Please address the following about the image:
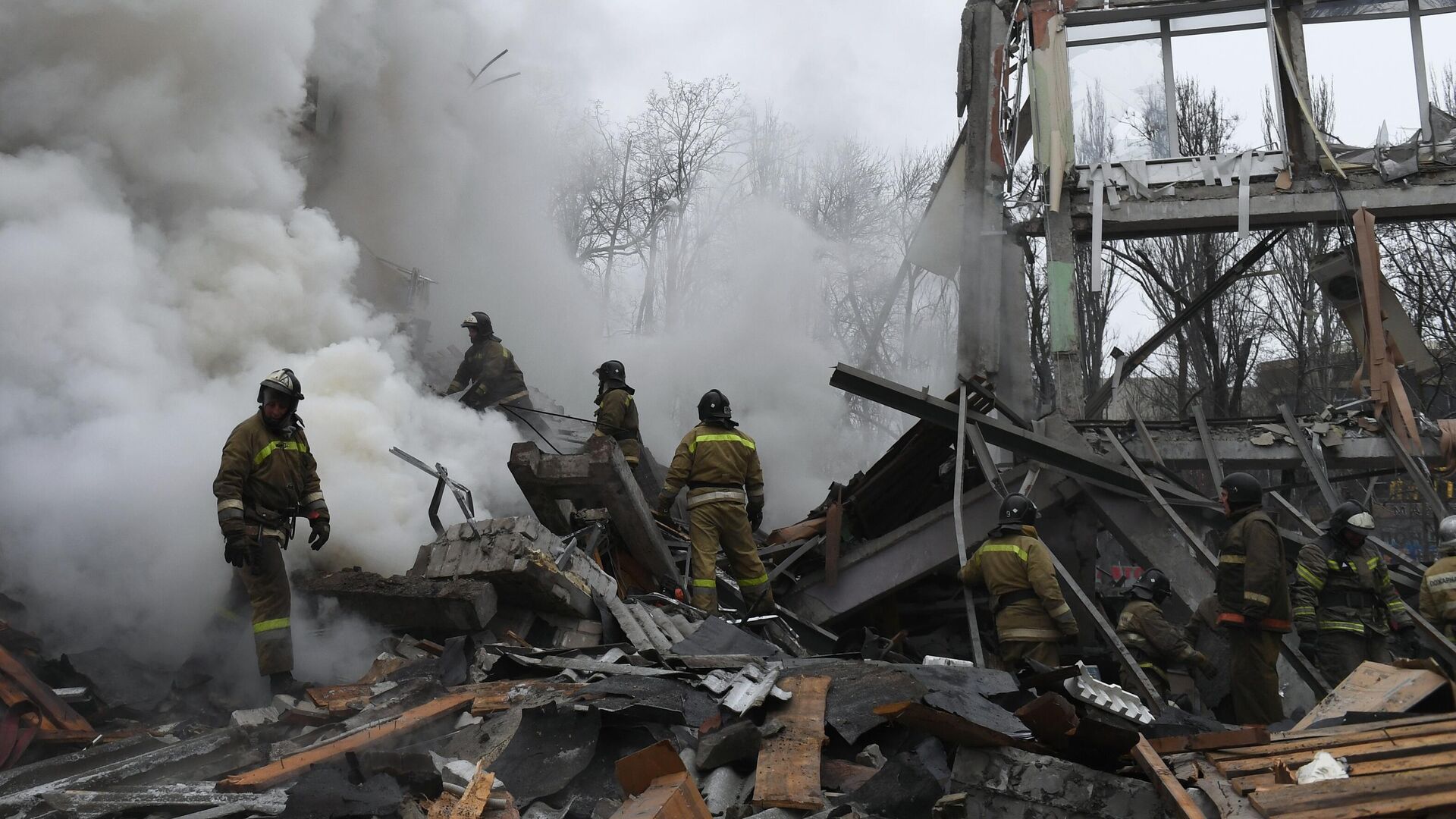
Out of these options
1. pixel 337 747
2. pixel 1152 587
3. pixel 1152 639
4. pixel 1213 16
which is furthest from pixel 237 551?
pixel 1213 16

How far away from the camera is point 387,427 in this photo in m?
8.27

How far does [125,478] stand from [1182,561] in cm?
810

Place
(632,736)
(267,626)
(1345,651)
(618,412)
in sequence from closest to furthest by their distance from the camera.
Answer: (632,736) < (267,626) < (1345,651) < (618,412)

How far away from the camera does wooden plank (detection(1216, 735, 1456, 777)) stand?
3123mm

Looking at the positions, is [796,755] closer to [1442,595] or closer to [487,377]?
[1442,595]

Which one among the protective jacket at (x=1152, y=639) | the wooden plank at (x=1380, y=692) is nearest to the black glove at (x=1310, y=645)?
the protective jacket at (x=1152, y=639)

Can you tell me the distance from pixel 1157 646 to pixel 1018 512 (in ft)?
4.66

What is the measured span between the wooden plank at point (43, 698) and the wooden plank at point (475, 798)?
256cm

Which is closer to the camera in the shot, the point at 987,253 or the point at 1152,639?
the point at 1152,639

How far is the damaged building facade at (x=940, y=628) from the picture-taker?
11.7 feet

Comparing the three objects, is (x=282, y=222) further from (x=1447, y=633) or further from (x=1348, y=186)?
(x=1348, y=186)

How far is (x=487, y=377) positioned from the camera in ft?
33.3

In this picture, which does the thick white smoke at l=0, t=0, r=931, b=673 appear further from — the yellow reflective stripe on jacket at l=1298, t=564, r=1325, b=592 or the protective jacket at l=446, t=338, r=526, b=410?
the yellow reflective stripe on jacket at l=1298, t=564, r=1325, b=592

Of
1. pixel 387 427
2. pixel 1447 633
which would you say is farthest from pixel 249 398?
pixel 1447 633
